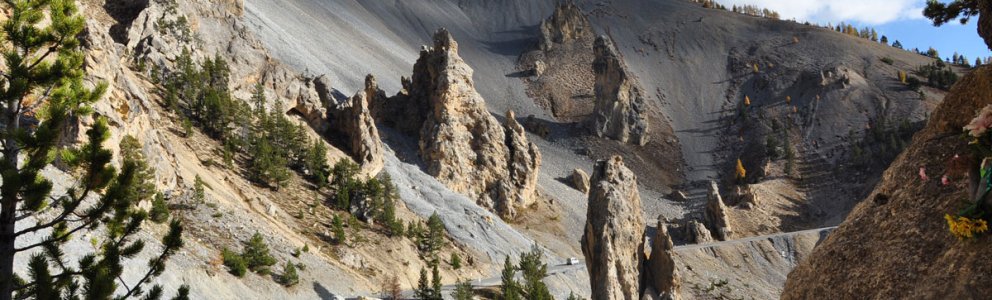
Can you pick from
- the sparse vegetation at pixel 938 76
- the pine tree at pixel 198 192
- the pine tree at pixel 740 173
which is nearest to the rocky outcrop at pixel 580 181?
the pine tree at pixel 740 173

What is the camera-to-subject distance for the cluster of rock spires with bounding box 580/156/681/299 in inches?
1273

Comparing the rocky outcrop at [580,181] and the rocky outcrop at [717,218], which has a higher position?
the rocky outcrop at [717,218]

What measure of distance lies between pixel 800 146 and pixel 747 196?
90.0 ft

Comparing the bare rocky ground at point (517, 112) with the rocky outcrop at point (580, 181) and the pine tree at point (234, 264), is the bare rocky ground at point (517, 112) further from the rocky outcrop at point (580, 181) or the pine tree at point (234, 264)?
the rocky outcrop at point (580, 181)

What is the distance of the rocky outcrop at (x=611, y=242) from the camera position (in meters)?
32.1

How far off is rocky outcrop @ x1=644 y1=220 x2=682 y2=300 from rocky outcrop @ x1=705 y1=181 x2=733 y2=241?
1733 inches

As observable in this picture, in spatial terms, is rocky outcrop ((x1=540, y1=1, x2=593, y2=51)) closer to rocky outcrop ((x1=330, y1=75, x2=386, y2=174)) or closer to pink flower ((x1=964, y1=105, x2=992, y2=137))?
rocky outcrop ((x1=330, y1=75, x2=386, y2=174))

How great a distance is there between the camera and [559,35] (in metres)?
151

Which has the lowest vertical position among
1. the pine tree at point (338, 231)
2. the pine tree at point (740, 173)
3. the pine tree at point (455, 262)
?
→ the pine tree at point (338, 231)

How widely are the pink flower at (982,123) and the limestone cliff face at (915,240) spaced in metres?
0.50

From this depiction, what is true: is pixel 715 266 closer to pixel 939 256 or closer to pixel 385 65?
pixel 939 256

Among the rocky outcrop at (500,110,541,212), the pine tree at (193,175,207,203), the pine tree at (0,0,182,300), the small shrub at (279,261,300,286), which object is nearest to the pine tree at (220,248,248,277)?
the small shrub at (279,261,300,286)

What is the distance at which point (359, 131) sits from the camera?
61875 mm

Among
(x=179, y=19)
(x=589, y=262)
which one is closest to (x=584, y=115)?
(x=179, y=19)
